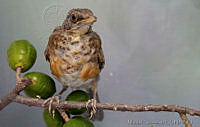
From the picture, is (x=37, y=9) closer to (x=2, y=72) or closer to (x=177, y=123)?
(x=2, y=72)

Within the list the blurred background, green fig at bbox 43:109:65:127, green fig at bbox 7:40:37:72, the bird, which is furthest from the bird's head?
the blurred background

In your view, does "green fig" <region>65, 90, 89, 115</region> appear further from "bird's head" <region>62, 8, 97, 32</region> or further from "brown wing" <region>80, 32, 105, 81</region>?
"bird's head" <region>62, 8, 97, 32</region>

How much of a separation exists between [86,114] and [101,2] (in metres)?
0.58

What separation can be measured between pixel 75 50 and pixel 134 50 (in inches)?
21.2

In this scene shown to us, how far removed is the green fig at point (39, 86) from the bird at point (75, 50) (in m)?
0.10

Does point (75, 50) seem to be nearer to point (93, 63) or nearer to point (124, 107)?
point (93, 63)

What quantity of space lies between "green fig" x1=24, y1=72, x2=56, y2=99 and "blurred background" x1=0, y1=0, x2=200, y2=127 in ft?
1.67

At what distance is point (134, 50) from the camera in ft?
4.34

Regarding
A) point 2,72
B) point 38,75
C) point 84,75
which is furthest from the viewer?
point 2,72

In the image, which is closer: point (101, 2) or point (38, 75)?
point (38, 75)

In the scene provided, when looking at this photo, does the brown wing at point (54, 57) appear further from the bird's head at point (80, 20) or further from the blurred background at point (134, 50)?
the blurred background at point (134, 50)

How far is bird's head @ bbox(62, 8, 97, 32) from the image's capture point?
811mm

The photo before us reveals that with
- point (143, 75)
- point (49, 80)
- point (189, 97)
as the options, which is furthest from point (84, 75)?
point (189, 97)

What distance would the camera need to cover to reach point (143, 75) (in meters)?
1.34
